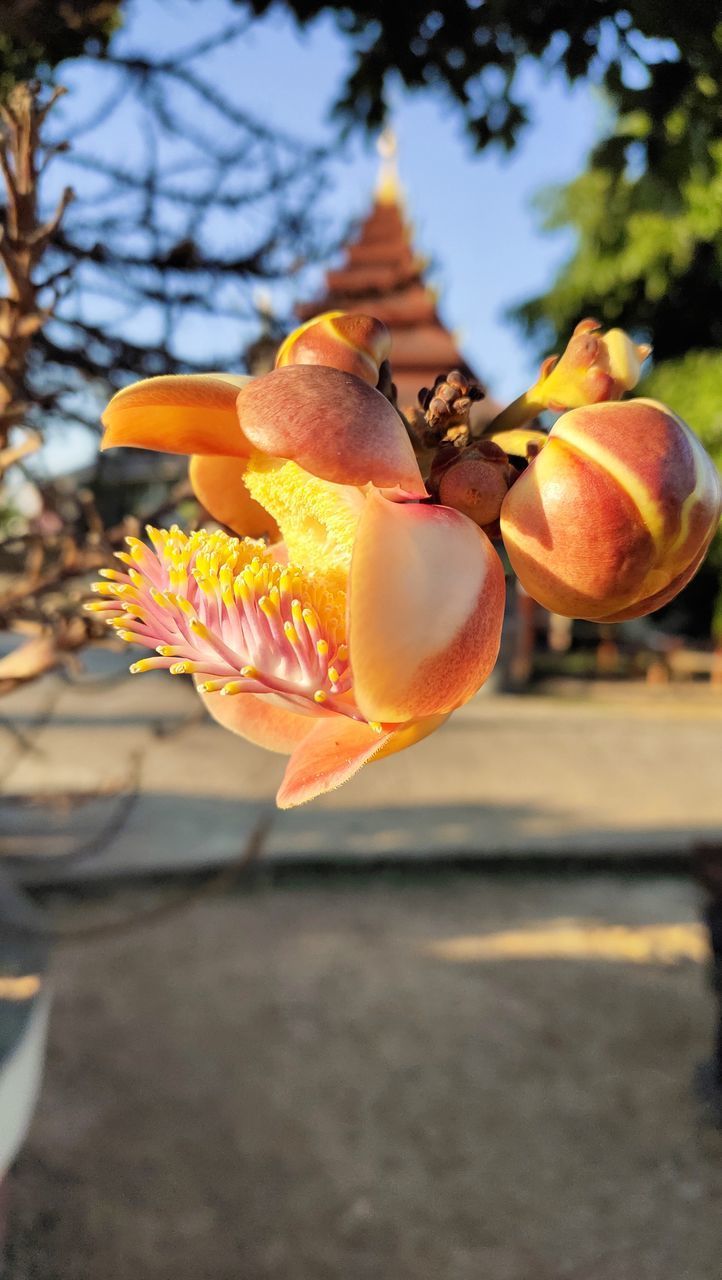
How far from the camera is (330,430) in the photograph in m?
0.45

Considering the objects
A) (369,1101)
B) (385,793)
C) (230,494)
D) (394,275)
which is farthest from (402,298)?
(230,494)

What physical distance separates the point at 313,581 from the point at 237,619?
52 millimetres

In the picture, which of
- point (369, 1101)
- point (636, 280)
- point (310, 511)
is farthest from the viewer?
point (636, 280)

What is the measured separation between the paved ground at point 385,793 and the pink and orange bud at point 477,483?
422 centimetres

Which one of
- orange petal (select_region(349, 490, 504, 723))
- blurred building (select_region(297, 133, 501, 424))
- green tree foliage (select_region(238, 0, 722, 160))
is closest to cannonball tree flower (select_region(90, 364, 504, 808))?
orange petal (select_region(349, 490, 504, 723))

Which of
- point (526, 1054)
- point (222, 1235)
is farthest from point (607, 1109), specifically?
point (222, 1235)

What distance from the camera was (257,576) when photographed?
0.49 metres

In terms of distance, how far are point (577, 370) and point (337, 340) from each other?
0.14m

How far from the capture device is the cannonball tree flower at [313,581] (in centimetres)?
43

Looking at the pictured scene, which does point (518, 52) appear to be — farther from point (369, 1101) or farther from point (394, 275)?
point (394, 275)

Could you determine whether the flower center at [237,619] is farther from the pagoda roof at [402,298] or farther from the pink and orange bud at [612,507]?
the pagoda roof at [402,298]

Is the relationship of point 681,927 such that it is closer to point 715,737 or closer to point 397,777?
point 397,777

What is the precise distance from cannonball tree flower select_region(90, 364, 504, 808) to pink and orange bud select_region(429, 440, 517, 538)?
2 cm

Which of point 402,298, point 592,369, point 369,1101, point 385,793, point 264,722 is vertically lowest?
point 385,793
